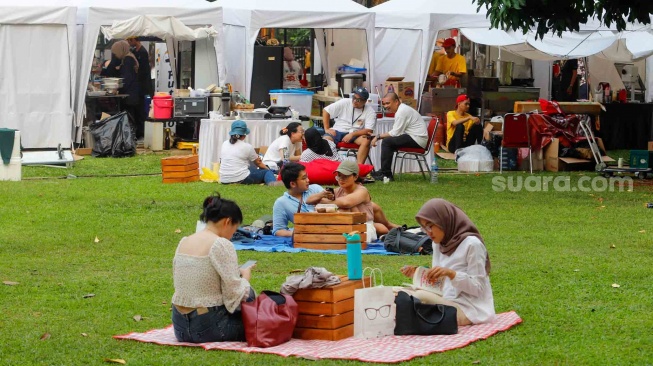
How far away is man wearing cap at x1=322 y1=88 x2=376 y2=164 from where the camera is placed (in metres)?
18.0

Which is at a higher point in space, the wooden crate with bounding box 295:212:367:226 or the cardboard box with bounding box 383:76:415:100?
the cardboard box with bounding box 383:76:415:100

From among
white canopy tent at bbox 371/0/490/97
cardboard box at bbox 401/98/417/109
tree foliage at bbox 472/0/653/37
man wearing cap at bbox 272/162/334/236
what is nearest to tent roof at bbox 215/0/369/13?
white canopy tent at bbox 371/0/490/97

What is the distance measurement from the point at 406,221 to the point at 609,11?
5.23 meters

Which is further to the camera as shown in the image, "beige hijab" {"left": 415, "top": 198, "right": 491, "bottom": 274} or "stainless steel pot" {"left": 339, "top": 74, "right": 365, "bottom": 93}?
"stainless steel pot" {"left": 339, "top": 74, "right": 365, "bottom": 93}

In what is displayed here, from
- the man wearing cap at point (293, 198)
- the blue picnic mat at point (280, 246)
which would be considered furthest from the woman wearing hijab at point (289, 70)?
the blue picnic mat at point (280, 246)

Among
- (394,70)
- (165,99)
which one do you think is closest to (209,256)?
(165,99)

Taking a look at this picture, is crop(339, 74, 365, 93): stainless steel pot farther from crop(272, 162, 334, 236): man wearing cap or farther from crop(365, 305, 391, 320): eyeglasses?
crop(365, 305, 391, 320): eyeglasses

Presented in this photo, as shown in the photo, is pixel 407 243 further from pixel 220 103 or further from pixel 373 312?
pixel 220 103

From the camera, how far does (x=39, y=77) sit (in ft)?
69.7

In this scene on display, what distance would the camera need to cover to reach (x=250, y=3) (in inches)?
889

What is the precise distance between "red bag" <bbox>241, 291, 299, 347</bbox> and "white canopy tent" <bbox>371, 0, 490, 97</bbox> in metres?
16.2

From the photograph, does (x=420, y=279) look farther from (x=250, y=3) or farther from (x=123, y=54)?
(x=123, y=54)

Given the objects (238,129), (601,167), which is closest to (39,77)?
(238,129)

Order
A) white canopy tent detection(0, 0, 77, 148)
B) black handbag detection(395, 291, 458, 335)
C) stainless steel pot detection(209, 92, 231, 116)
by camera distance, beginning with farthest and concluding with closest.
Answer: white canopy tent detection(0, 0, 77, 148) < stainless steel pot detection(209, 92, 231, 116) < black handbag detection(395, 291, 458, 335)
